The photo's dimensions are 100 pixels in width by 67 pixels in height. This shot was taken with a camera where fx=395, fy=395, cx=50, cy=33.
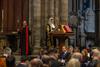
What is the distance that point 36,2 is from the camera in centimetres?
1822

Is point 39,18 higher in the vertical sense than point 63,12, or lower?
lower

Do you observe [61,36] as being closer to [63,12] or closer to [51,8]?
[51,8]

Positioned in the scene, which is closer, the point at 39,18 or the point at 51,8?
the point at 39,18

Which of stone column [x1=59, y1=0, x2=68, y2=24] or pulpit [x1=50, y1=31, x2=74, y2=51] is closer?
pulpit [x1=50, y1=31, x2=74, y2=51]

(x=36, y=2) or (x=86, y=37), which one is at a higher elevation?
(x=36, y=2)

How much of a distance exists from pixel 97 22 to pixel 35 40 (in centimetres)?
1088

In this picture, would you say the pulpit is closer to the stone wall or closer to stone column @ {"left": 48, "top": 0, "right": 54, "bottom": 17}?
the stone wall

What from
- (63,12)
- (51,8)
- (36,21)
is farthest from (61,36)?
(63,12)

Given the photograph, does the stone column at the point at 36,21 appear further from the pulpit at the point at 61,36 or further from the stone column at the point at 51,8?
the pulpit at the point at 61,36

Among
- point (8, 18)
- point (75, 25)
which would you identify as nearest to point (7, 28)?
point (8, 18)

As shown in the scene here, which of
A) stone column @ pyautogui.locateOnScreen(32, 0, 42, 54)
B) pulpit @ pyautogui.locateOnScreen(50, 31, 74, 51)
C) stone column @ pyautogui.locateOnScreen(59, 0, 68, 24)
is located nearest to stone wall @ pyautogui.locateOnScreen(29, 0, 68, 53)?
stone column @ pyautogui.locateOnScreen(32, 0, 42, 54)

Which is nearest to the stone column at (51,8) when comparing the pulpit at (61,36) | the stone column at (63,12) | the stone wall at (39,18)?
the stone wall at (39,18)

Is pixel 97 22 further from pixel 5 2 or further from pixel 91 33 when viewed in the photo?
pixel 5 2

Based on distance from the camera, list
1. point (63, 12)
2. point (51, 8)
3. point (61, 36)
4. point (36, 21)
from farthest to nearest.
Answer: point (63, 12) → point (51, 8) → point (36, 21) → point (61, 36)
